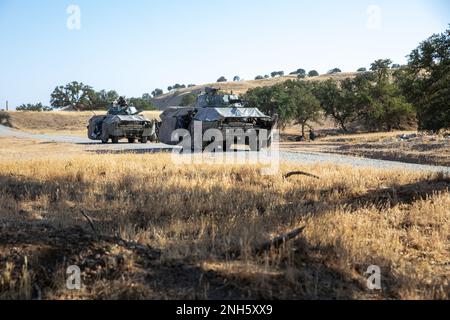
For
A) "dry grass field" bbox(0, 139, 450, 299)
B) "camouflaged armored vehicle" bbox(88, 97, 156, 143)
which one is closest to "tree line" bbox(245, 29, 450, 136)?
"camouflaged armored vehicle" bbox(88, 97, 156, 143)

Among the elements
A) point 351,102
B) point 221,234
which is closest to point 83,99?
point 351,102

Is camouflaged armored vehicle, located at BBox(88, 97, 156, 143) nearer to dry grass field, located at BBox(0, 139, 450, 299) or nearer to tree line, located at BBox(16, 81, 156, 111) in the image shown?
dry grass field, located at BBox(0, 139, 450, 299)

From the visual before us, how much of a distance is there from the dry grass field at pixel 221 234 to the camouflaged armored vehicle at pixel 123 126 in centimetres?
1702

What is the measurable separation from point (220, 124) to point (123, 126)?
9.40 m

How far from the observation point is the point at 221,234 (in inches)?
223

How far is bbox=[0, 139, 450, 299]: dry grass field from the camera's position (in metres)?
4.00

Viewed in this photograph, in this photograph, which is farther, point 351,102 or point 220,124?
point 351,102

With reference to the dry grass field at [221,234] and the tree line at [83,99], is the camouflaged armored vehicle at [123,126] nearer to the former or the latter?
the dry grass field at [221,234]

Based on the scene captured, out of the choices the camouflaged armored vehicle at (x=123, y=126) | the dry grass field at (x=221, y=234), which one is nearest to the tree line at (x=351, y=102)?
the camouflaged armored vehicle at (x=123, y=126)

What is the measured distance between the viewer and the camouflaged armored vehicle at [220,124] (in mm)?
20078

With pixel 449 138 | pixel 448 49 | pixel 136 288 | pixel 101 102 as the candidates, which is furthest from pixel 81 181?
pixel 101 102

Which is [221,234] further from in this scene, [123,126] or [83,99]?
[83,99]

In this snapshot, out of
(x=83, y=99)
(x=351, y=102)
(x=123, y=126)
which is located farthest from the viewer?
(x=83, y=99)
